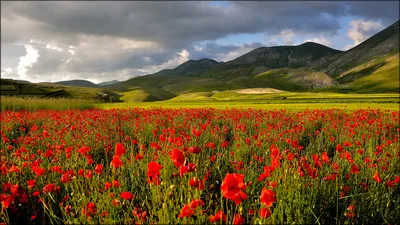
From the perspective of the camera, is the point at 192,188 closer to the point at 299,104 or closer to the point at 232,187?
the point at 232,187

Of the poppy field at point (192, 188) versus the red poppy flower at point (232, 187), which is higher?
the red poppy flower at point (232, 187)

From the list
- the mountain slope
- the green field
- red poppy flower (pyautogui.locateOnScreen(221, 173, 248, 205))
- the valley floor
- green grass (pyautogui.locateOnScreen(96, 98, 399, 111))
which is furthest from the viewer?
the mountain slope

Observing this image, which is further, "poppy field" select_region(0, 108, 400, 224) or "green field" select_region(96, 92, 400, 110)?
"green field" select_region(96, 92, 400, 110)

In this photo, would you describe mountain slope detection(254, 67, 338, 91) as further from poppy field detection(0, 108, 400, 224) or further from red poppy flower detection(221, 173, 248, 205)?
red poppy flower detection(221, 173, 248, 205)

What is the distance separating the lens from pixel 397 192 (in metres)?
5.21

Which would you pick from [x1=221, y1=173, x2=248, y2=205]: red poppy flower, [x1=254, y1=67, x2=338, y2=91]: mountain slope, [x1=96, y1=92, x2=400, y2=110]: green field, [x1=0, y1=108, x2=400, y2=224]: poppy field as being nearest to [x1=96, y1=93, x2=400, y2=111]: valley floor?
[x1=96, y1=92, x2=400, y2=110]: green field

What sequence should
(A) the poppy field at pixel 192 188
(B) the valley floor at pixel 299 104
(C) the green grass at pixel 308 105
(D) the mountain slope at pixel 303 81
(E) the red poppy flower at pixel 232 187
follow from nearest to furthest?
1. (E) the red poppy flower at pixel 232 187
2. (A) the poppy field at pixel 192 188
3. (C) the green grass at pixel 308 105
4. (B) the valley floor at pixel 299 104
5. (D) the mountain slope at pixel 303 81

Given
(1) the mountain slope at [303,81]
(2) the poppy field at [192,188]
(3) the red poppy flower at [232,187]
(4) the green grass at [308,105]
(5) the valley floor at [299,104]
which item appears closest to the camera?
(3) the red poppy flower at [232,187]

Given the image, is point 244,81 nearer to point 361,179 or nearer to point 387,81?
point 387,81

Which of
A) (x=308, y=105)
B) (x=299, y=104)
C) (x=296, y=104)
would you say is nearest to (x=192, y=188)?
(x=308, y=105)

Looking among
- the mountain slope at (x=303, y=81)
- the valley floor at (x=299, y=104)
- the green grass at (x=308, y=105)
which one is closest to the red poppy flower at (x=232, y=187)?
the valley floor at (x=299, y=104)

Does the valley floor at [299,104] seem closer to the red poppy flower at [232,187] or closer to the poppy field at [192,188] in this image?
the poppy field at [192,188]

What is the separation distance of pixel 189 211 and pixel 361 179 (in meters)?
4.11

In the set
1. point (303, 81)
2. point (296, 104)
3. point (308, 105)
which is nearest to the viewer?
point (308, 105)
